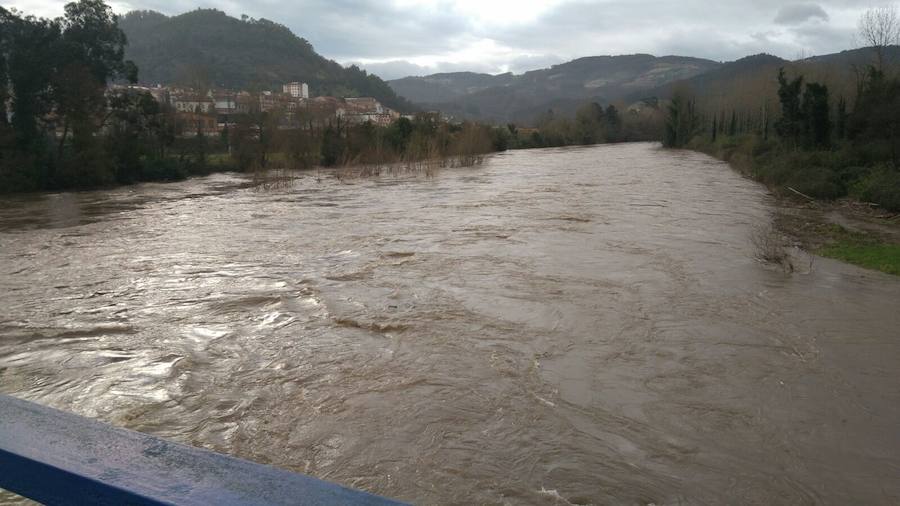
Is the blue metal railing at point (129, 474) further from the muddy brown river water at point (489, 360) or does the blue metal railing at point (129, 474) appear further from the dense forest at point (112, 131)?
the dense forest at point (112, 131)

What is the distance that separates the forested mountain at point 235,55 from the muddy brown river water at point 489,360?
7953 cm

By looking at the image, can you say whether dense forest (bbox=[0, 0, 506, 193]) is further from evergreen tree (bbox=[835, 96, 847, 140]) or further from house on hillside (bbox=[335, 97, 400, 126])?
evergreen tree (bbox=[835, 96, 847, 140])

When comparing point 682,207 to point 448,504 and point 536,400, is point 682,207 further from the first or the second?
point 448,504

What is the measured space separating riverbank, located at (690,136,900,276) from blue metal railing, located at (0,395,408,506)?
36.3 ft

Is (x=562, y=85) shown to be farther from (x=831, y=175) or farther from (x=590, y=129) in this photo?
(x=831, y=175)

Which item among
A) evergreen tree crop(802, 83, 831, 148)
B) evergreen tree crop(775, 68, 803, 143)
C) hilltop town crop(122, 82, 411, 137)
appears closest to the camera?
evergreen tree crop(802, 83, 831, 148)

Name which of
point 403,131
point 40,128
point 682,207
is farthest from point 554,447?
point 403,131

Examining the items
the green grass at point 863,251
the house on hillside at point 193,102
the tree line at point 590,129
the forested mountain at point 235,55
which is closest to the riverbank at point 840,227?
the green grass at point 863,251

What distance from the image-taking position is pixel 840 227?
14.2m

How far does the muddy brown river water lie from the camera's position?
171 inches

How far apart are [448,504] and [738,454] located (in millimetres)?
2068

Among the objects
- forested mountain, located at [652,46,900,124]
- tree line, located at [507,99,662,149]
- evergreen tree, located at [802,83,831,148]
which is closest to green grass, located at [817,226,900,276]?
evergreen tree, located at [802,83,831,148]

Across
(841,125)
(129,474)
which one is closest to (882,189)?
(841,125)

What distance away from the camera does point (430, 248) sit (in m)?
12.1
